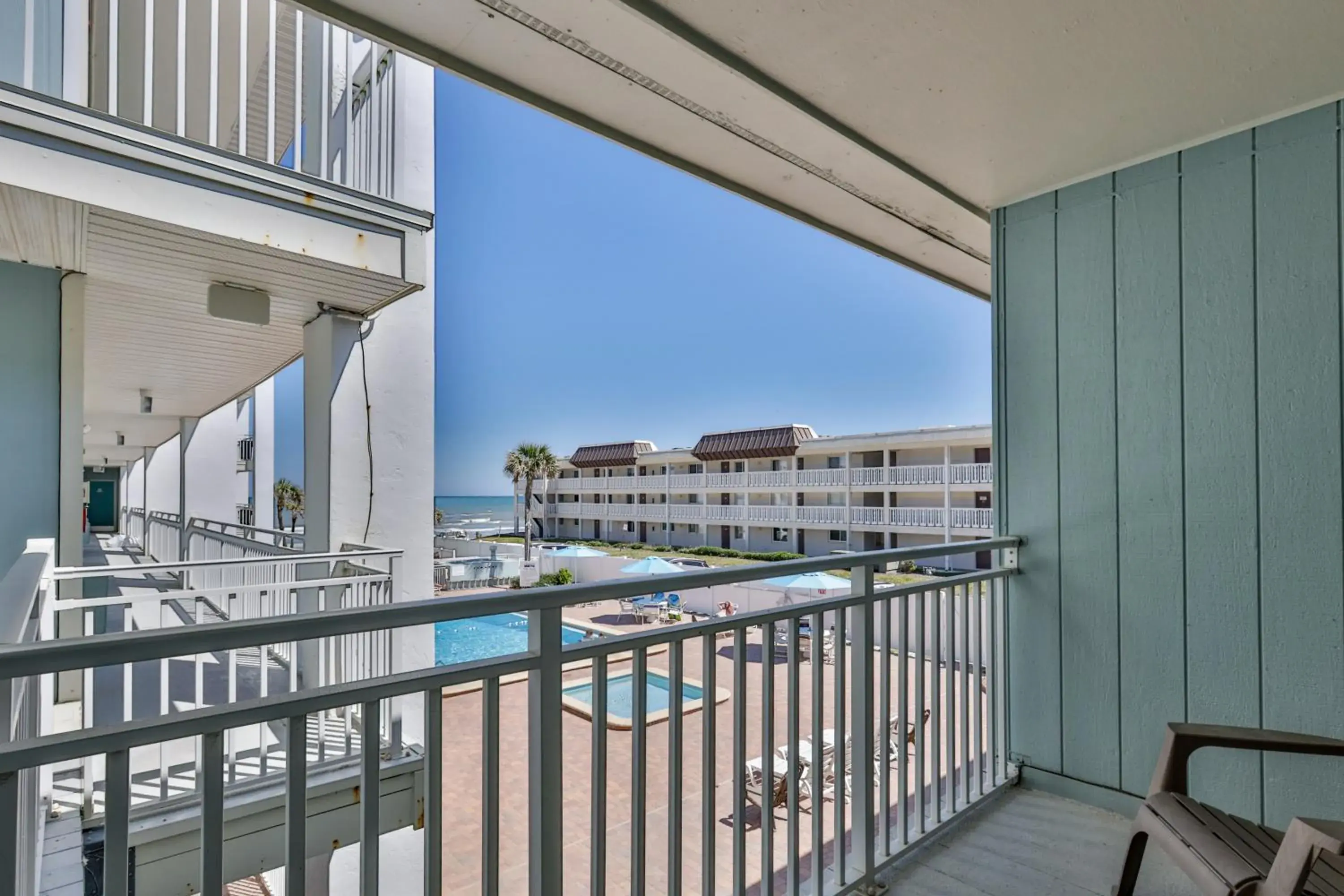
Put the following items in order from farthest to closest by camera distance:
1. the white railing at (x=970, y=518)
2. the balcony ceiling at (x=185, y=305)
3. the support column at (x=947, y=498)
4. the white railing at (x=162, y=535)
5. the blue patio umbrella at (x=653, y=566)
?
1. the support column at (x=947, y=498)
2. the white railing at (x=970, y=518)
3. the blue patio umbrella at (x=653, y=566)
4. the white railing at (x=162, y=535)
5. the balcony ceiling at (x=185, y=305)

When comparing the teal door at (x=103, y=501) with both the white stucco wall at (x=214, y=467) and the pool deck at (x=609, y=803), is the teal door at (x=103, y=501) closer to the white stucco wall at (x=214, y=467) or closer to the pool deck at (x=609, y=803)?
the white stucco wall at (x=214, y=467)

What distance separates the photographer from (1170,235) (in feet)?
7.75

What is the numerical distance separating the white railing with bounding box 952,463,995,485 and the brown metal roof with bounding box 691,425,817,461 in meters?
4.71

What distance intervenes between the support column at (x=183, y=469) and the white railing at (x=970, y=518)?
15.8 meters

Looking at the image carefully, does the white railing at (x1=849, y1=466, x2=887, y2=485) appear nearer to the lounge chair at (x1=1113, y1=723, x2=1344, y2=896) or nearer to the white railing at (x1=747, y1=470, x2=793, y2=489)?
the white railing at (x1=747, y1=470, x2=793, y2=489)

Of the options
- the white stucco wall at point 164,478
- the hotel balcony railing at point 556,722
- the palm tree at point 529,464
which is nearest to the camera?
the hotel balcony railing at point 556,722

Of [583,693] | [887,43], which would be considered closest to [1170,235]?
[887,43]

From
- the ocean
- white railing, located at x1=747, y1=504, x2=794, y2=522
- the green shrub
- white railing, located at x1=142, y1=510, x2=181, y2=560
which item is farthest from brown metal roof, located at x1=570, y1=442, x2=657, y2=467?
white railing, located at x1=142, y1=510, x2=181, y2=560

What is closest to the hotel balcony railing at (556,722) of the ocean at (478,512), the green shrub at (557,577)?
the green shrub at (557,577)

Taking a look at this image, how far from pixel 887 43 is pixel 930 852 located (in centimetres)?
240

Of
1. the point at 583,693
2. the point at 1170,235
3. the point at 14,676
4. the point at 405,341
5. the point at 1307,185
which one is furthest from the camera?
the point at 583,693

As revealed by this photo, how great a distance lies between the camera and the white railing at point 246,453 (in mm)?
10692

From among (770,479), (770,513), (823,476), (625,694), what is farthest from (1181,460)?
(770,479)

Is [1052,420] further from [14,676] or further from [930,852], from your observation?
[14,676]
